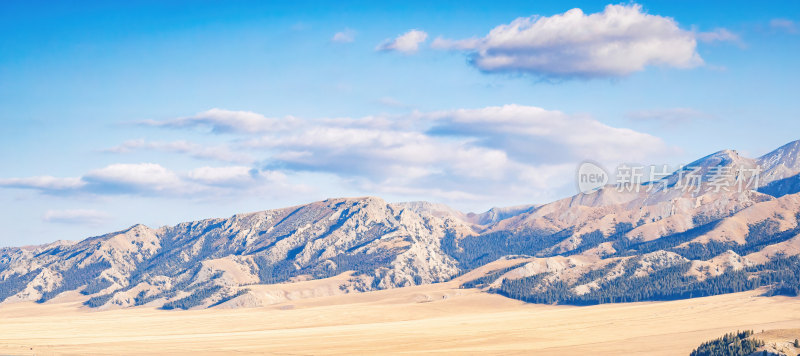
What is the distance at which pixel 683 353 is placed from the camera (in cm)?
19312

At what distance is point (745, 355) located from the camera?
5886 inches

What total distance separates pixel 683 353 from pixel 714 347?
79.8ft

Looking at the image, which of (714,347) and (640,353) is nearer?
(714,347)

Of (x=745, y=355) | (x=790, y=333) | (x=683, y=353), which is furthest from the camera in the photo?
(x=683, y=353)

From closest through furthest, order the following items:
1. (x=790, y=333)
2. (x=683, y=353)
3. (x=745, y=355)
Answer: (x=745, y=355) → (x=790, y=333) → (x=683, y=353)

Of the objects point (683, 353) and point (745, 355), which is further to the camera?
point (683, 353)

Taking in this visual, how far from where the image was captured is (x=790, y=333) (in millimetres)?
161500

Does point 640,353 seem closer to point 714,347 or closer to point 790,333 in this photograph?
point 714,347

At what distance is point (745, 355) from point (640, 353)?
167 feet

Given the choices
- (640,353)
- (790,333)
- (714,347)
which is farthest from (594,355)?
(790,333)

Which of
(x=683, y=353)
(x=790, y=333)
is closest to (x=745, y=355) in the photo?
(x=790, y=333)

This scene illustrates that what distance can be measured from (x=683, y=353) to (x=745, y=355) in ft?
147

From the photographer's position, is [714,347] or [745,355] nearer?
[745,355]

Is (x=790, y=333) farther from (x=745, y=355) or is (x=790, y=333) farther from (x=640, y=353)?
(x=640, y=353)
